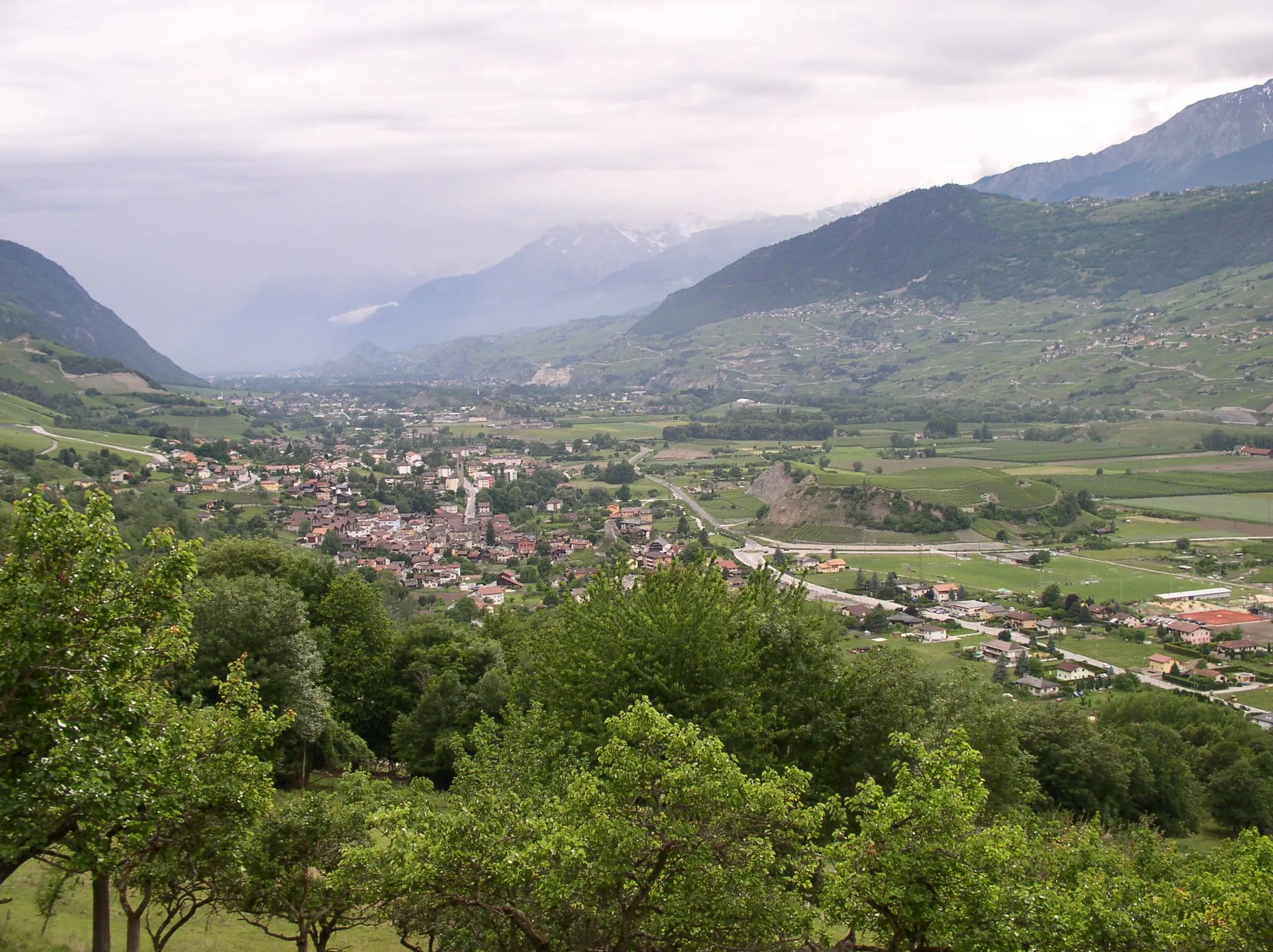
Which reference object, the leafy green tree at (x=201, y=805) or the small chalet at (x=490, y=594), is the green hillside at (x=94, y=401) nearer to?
the small chalet at (x=490, y=594)

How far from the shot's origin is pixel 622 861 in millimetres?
8750

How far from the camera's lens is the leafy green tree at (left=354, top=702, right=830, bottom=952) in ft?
28.2

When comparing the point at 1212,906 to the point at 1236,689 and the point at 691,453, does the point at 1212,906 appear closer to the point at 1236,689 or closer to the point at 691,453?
the point at 1236,689

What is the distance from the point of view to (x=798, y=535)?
260ft

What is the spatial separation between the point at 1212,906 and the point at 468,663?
823 inches

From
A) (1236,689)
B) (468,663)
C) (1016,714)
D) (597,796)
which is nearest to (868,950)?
(597,796)

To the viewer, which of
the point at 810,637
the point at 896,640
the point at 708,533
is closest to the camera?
the point at 810,637

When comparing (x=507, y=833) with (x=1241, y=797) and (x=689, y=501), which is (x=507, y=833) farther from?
(x=689, y=501)

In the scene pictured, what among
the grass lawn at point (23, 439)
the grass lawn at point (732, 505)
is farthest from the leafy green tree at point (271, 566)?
the grass lawn at point (23, 439)

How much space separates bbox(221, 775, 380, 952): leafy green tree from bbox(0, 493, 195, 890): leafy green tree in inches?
101

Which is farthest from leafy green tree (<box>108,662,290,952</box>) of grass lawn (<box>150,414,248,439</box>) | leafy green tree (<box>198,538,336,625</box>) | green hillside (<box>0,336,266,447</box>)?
grass lawn (<box>150,414,248,439</box>)

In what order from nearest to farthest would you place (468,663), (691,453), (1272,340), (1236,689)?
(468,663), (1236,689), (691,453), (1272,340)

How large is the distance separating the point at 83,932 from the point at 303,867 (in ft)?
13.9

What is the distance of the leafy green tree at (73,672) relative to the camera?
307 inches
